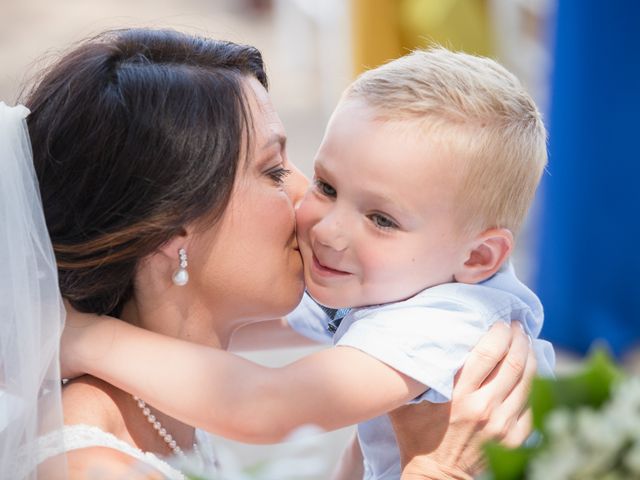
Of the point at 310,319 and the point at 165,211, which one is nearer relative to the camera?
the point at 165,211

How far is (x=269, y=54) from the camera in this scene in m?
11.2

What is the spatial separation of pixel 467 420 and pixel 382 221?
1.45 ft

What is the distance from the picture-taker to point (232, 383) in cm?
198

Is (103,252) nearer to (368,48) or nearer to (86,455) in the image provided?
(86,455)

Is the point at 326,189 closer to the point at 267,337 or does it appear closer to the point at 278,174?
the point at 278,174

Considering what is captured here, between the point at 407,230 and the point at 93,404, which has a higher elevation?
the point at 407,230

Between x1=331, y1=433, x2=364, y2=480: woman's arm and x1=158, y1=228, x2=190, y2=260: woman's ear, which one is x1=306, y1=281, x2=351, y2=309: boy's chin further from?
x1=331, y1=433, x2=364, y2=480: woman's arm

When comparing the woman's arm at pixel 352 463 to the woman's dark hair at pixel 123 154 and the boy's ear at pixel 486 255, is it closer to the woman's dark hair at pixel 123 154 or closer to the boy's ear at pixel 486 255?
the boy's ear at pixel 486 255

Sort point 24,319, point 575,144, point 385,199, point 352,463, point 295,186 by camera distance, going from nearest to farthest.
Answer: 1. point 24,319
2. point 385,199
3. point 295,186
4. point 352,463
5. point 575,144

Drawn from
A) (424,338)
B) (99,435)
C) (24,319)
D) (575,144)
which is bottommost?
(575,144)

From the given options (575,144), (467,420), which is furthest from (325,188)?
(575,144)

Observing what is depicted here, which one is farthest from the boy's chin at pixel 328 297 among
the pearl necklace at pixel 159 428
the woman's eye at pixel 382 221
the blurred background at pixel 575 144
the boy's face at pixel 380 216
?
the blurred background at pixel 575 144

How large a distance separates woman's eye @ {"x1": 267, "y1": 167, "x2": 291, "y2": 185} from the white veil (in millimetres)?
506

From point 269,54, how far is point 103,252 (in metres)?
9.37
